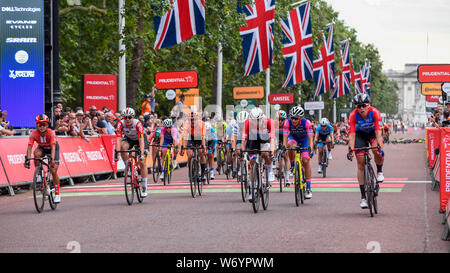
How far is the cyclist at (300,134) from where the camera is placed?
1488cm

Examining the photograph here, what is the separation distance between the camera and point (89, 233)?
10.8 metres

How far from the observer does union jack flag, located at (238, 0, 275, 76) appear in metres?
31.6

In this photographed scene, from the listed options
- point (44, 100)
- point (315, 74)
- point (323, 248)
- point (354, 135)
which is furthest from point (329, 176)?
point (315, 74)

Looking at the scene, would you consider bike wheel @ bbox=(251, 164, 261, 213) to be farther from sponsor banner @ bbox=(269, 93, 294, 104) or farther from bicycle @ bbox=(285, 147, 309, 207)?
sponsor banner @ bbox=(269, 93, 294, 104)

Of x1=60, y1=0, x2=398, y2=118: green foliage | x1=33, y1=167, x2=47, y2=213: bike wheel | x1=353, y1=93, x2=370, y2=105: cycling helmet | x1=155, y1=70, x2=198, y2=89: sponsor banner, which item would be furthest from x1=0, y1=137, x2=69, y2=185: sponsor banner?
x1=155, y1=70, x2=198, y2=89: sponsor banner

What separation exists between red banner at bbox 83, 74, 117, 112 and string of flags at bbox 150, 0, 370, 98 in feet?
6.56

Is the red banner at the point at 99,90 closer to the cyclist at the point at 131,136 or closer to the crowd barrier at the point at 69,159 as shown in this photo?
the crowd barrier at the point at 69,159

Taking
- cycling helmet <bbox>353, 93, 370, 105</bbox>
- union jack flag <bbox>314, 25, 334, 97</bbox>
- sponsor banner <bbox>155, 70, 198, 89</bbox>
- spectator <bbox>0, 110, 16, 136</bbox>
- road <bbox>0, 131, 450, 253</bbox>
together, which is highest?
union jack flag <bbox>314, 25, 334, 97</bbox>

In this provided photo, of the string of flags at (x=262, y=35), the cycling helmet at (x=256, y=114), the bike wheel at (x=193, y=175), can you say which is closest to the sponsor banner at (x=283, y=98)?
the string of flags at (x=262, y=35)

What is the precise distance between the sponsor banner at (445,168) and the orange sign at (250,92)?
2632 cm
